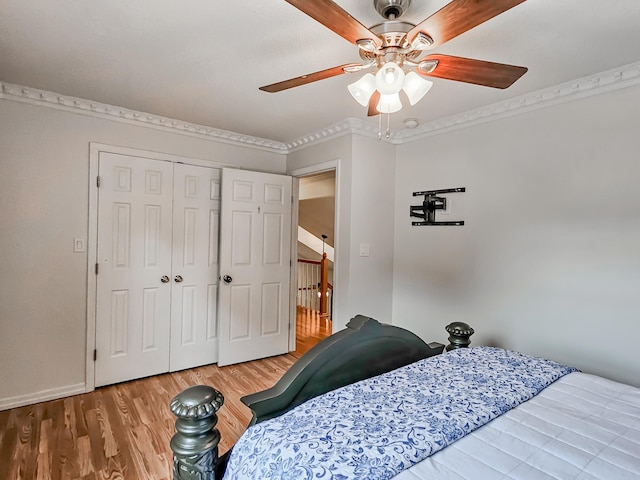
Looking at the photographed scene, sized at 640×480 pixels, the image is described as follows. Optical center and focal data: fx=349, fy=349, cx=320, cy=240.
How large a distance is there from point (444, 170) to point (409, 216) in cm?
52

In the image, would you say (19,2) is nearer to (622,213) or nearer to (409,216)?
(409,216)

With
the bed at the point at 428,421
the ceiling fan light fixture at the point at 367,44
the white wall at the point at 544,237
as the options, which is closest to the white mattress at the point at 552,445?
the bed at the point at 428,421

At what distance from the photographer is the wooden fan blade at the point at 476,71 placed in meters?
1.43

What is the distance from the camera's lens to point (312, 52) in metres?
1.90

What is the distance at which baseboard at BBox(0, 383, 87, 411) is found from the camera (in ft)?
8.21

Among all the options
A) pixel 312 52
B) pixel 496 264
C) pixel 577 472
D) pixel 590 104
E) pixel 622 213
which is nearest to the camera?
pixel 577 472

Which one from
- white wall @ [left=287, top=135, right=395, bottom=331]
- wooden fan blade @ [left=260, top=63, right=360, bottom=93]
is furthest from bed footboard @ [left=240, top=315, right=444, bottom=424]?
white wall @ [left=287, top=135, right=395, bottom=331]

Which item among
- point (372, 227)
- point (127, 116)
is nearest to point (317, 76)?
point (372, 227)

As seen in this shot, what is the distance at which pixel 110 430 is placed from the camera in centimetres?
227

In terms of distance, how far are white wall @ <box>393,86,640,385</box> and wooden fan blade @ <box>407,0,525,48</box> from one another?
5.00 feet

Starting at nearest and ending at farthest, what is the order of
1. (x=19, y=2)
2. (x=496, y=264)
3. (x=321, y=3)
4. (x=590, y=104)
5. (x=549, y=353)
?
(x=321, y=3), (x=19, y=2), (x=590, y=104), (x=549, y=353), (x=496, y=264)

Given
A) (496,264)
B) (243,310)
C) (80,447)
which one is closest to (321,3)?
(496,264)

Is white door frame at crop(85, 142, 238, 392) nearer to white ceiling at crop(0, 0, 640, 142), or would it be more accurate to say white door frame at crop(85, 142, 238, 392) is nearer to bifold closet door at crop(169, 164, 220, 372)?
white ceiling at crop(0, 0, 640, 142)

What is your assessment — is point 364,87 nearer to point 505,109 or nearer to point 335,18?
point 335,18
